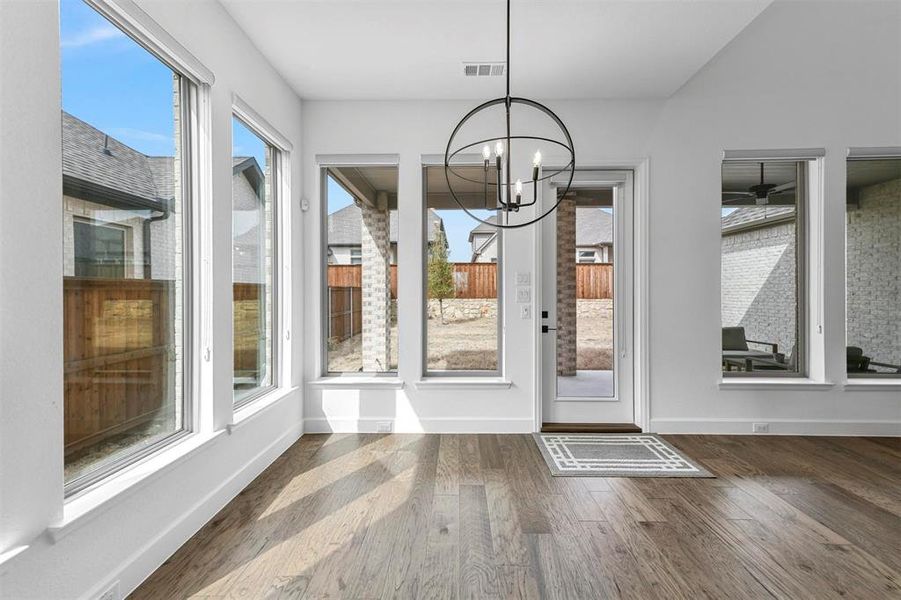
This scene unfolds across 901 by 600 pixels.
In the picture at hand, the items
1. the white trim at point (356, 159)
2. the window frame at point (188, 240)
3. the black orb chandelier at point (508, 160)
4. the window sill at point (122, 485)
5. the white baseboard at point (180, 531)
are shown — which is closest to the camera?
the window sill at point (122, 485)

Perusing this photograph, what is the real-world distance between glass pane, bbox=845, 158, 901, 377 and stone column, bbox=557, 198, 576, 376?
7.71ft

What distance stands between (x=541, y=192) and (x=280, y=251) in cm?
228

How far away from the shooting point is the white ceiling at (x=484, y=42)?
2.69 m

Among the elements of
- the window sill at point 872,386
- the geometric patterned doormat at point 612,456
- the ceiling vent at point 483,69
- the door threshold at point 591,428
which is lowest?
the geometric patterned doormat at point 612,456

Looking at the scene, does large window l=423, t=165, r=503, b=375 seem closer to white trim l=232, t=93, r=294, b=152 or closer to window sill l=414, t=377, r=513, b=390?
window sill l=414, t=377, r=513, b=390

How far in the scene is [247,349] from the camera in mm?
3180

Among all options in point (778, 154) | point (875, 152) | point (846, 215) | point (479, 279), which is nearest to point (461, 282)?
point (479, 279)

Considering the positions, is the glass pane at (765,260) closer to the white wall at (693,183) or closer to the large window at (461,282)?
the white wall at (693,183)

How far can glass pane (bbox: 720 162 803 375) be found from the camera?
407 centimetres

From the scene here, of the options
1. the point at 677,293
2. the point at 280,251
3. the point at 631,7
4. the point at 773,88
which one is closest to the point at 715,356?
the point at 677,293

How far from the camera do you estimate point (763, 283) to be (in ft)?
13.4

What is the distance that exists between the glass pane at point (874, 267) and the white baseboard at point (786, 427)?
17.6 inches

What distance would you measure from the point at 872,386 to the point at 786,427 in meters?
0.79

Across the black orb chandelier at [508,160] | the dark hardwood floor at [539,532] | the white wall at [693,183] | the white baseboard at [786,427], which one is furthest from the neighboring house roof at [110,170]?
the white baseboard at [786,427]
